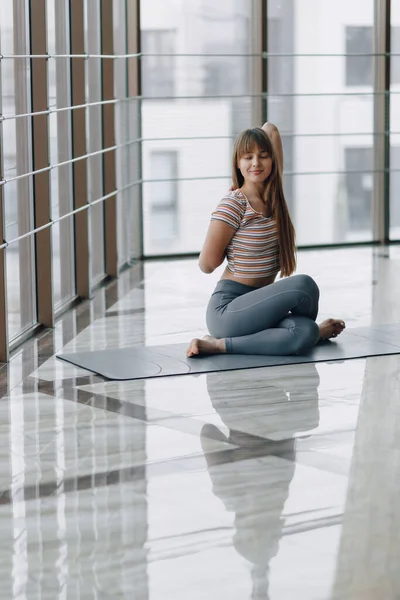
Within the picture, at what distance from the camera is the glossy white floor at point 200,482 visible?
1961 millimetres

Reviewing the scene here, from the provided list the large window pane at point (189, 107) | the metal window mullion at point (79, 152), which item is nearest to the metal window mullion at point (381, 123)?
the large window pane at point (189, 107)

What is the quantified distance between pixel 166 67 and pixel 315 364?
298 cm

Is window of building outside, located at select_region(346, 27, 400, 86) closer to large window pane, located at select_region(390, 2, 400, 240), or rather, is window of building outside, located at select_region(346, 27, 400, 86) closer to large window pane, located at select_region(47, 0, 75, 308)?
large window pane, located at select_region(390, 2, 400, 240)

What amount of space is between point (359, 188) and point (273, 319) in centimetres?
316

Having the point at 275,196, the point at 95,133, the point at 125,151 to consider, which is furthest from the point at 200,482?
the point at 125,151

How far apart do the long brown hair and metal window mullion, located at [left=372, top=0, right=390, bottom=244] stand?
9.33 feet

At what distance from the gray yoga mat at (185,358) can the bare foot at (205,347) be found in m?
0.02

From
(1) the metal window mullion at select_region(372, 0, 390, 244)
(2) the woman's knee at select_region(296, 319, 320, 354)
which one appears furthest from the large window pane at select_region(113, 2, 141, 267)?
(2) the woman's knee at select_region(296, 319, 320, 354)

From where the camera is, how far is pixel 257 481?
96.7 inches

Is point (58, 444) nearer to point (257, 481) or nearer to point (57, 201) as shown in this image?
point (257, 481)

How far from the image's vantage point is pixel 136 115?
5.98 meters

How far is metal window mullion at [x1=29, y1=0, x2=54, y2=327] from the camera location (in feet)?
13.4

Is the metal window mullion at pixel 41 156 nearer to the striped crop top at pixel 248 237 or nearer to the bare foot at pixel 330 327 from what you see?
the striped crop top at pixel 248 237

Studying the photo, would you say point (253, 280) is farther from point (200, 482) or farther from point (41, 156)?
point (200, 482)
